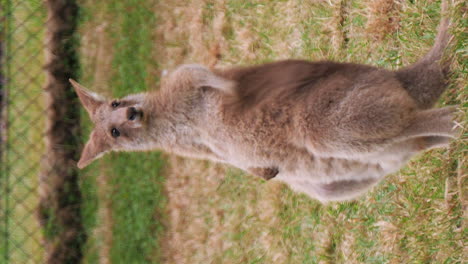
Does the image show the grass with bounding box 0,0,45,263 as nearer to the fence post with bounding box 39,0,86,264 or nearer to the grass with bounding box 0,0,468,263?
the grass with bounding box 0,0,468,263

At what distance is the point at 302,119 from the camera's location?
3.88 meters

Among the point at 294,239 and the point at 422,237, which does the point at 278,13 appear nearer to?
the point at 294,239

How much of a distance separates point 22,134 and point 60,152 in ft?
2.51

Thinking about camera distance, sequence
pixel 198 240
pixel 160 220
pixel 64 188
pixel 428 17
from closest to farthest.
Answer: pixel 428 17 → pixel 198 240 → pixel 160 220 → pixel 64 188

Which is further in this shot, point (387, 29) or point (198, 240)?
point (198, 240)

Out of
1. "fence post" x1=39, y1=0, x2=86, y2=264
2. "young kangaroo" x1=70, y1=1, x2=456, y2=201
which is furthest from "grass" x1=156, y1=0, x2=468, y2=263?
"fence post" x1=39, y1=0, x2=86, y2=264

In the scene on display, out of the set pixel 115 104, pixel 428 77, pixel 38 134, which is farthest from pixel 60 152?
pixel 428 77

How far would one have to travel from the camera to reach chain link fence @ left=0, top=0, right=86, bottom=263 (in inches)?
337

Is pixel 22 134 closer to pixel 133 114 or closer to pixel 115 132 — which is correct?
pixel 115 132

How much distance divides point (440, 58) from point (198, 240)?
459cm

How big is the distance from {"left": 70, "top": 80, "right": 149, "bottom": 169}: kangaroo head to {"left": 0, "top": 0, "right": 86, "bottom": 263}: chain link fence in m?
3.89

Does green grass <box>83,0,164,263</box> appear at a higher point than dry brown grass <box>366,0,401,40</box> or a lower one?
lower

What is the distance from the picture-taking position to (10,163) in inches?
348

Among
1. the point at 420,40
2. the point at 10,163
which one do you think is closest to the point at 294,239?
the point at 420,40
